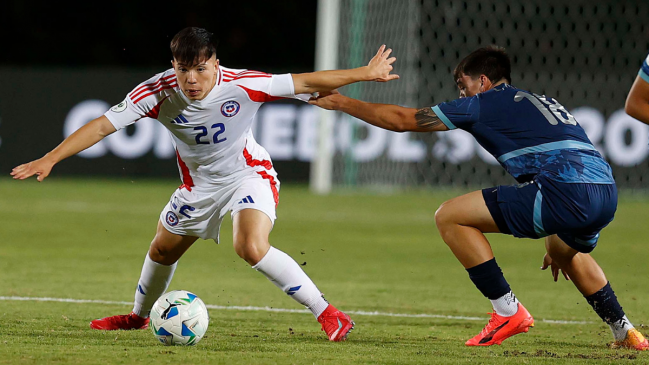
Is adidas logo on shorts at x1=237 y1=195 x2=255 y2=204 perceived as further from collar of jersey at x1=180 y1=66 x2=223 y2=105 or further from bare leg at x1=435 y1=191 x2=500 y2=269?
bare leg at x1=435 y1=191 x2=500 y2=269

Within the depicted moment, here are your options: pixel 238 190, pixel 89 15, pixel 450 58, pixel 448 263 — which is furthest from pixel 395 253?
pixel 89 15

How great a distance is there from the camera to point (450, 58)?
1550 cm

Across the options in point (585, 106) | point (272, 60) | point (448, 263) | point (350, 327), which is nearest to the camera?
point (350, 327)

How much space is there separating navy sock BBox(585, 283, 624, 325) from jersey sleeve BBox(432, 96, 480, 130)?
3.64 ft

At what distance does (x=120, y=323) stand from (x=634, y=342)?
267 cm

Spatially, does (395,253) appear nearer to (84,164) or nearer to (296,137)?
(296,137)

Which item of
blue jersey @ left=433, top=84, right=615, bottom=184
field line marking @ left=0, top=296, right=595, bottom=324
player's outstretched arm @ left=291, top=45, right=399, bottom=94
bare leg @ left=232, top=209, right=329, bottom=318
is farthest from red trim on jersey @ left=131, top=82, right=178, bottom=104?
field line marking @ left=0, top=296, right=595, bottom=324

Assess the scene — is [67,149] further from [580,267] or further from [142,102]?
[580,267]

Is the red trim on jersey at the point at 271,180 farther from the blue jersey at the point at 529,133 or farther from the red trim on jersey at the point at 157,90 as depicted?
the blue jersey at the point at 529,133

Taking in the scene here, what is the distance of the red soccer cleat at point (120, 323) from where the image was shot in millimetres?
5012

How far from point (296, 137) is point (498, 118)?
12.5m

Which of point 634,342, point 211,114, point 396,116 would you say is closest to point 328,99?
point 396,116

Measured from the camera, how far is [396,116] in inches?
187

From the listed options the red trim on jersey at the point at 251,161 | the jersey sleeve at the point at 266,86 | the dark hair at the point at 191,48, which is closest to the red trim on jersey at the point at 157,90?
the dark hair at the point at 191,48
